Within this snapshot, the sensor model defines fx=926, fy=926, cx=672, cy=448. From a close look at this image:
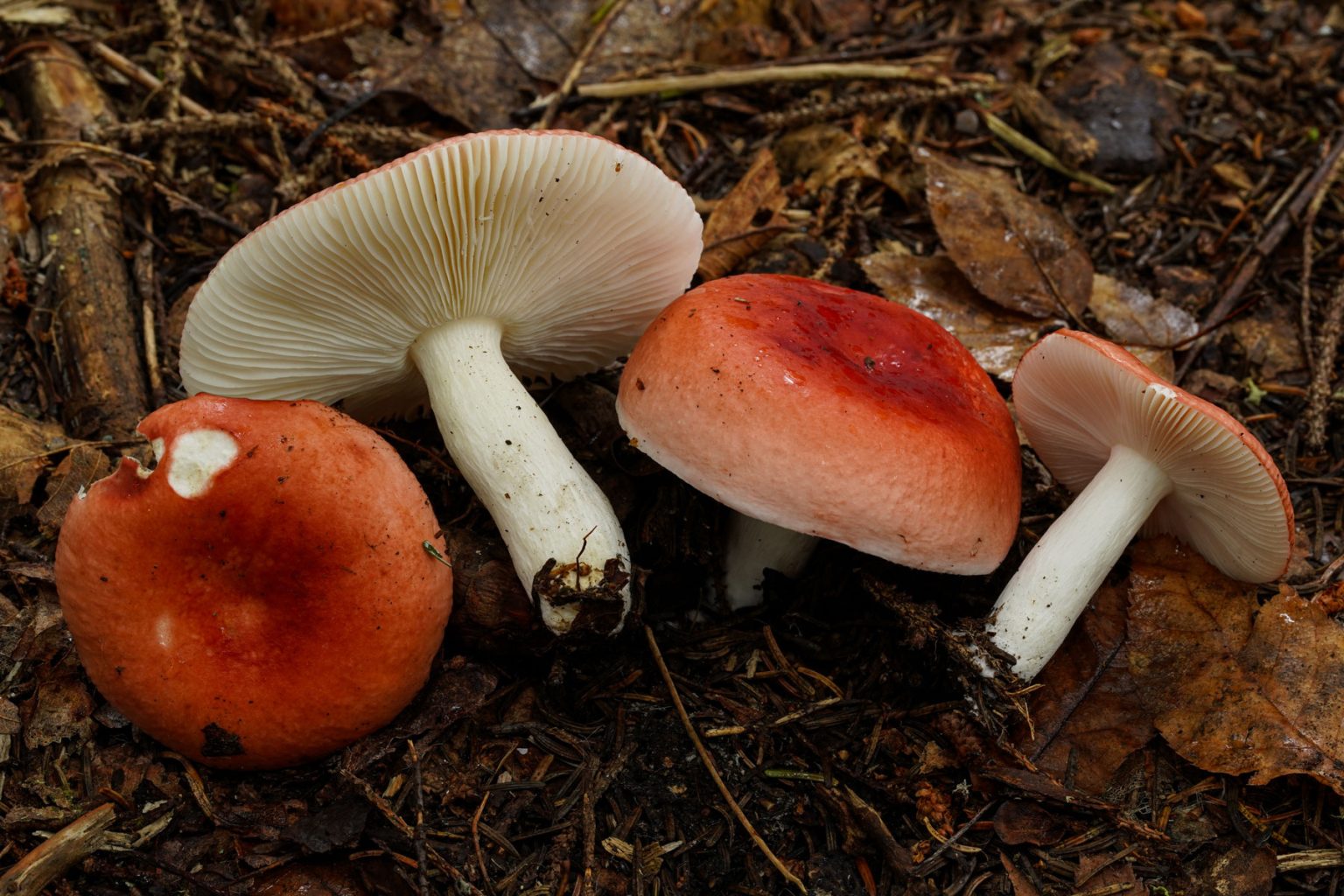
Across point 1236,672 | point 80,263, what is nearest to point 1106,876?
point 1236,672

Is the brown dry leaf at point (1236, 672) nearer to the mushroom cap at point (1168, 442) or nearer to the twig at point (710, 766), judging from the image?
the mushroom cap at point (1168, 442)

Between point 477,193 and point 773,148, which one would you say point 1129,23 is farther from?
point 477,193

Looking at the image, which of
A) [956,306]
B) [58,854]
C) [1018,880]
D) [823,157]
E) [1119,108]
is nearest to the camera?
[58,854]

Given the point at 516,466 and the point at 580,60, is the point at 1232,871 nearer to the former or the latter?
the point at 516,466

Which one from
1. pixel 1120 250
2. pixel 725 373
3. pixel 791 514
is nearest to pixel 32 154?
pixel 725 373

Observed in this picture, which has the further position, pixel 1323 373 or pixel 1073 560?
pixel 1323 373

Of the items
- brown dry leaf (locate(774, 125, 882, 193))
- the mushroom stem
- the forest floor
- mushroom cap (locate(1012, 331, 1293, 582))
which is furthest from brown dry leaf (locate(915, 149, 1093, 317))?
the mushroom stem

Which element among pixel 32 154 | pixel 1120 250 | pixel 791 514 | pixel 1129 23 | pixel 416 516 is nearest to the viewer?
pixel 791 514
